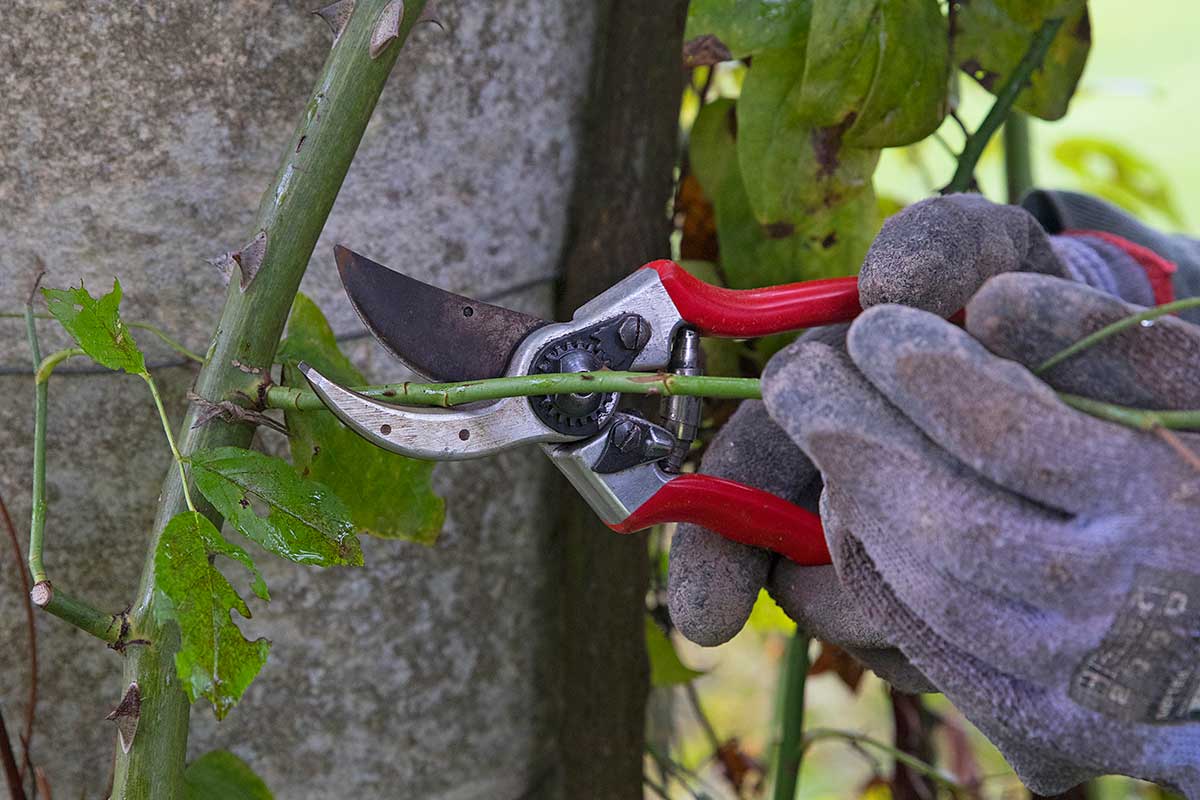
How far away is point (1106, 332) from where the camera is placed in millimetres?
448

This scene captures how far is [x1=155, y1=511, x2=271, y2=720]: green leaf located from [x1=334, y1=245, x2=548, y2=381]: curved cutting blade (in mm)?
148

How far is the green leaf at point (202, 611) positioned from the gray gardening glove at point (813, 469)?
0.27 meters

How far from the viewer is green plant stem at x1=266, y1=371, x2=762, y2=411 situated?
0.50 m

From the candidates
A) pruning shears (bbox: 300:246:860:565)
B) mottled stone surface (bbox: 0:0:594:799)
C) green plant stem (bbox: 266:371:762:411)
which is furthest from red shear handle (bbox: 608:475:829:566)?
mottled stone surface (bbox: 0:0:594:799)

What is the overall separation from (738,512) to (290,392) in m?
0.27

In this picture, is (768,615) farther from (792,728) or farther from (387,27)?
(387,27)

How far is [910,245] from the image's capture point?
2.07 feet

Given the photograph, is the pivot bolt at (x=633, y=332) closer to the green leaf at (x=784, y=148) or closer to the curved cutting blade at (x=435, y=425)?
the curved cutting blade at (x=435, y=425)

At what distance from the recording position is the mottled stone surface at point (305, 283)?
671mm

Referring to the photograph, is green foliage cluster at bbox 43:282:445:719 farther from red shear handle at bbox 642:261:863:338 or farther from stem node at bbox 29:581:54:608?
red shear handle at bbox 642:261:863:338

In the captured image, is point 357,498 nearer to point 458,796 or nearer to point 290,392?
point 290,392

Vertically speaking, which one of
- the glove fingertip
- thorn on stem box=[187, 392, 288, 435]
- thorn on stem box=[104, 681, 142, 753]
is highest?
thorn on stem box=[187, 392, 288, 435]

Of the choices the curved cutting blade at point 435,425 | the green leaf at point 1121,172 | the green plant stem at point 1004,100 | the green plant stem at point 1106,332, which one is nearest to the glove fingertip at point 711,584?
the curved cutting blade at point 435,425

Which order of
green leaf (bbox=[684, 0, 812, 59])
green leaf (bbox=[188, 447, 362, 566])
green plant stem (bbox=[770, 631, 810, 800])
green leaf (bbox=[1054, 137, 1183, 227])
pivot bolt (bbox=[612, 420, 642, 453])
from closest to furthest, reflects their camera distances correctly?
green leaf (bbox=[188, 447, 362, 566]), pivot bolt (bbox=[612, 420, 642, 453]), green leaf (bbox=[684, 0, 812, 59]), green plant stem (bbox=[770, 631, 810, 800]), green leaf (bbox=[1054, 137, 1183, 227])
